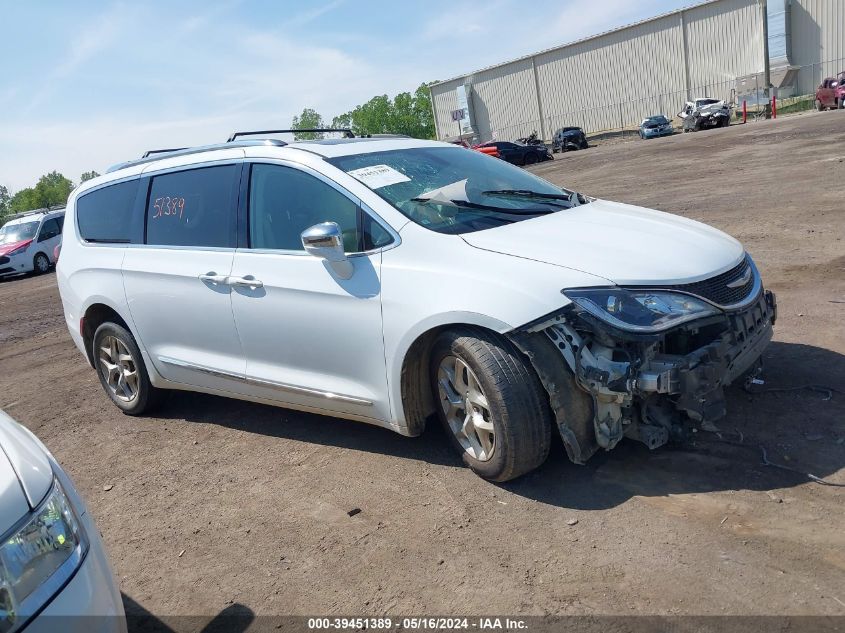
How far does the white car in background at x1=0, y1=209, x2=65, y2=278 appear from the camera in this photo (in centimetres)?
2108

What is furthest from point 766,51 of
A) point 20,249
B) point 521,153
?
point 20,249

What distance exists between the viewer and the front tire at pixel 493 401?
11.3ft

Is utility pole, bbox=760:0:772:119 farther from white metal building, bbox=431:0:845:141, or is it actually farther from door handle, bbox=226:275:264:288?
door handle, bbox=226:275:264:288

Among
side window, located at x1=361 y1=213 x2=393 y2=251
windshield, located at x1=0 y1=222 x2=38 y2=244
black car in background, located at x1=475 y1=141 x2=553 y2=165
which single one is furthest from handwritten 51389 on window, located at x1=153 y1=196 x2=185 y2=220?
black car in background, located at x1=475 y1=141 x2=553 y2=165

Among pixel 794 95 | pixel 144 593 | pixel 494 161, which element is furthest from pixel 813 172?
pixel 794 95

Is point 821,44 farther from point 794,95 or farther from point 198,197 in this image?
point 198,197

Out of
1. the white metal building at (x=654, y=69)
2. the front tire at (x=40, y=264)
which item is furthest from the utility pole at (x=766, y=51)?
the front tire at (x=40, y=264)

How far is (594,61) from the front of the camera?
54.8 m

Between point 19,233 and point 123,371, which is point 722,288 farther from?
point 19,233

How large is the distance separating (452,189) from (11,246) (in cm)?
2095

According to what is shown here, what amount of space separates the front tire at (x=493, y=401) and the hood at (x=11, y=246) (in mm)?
21088

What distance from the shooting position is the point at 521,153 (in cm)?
3806

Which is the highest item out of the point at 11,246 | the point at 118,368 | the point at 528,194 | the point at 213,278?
the point at 528,194

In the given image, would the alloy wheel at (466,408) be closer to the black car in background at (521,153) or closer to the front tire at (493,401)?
the front tire at (493,401)
